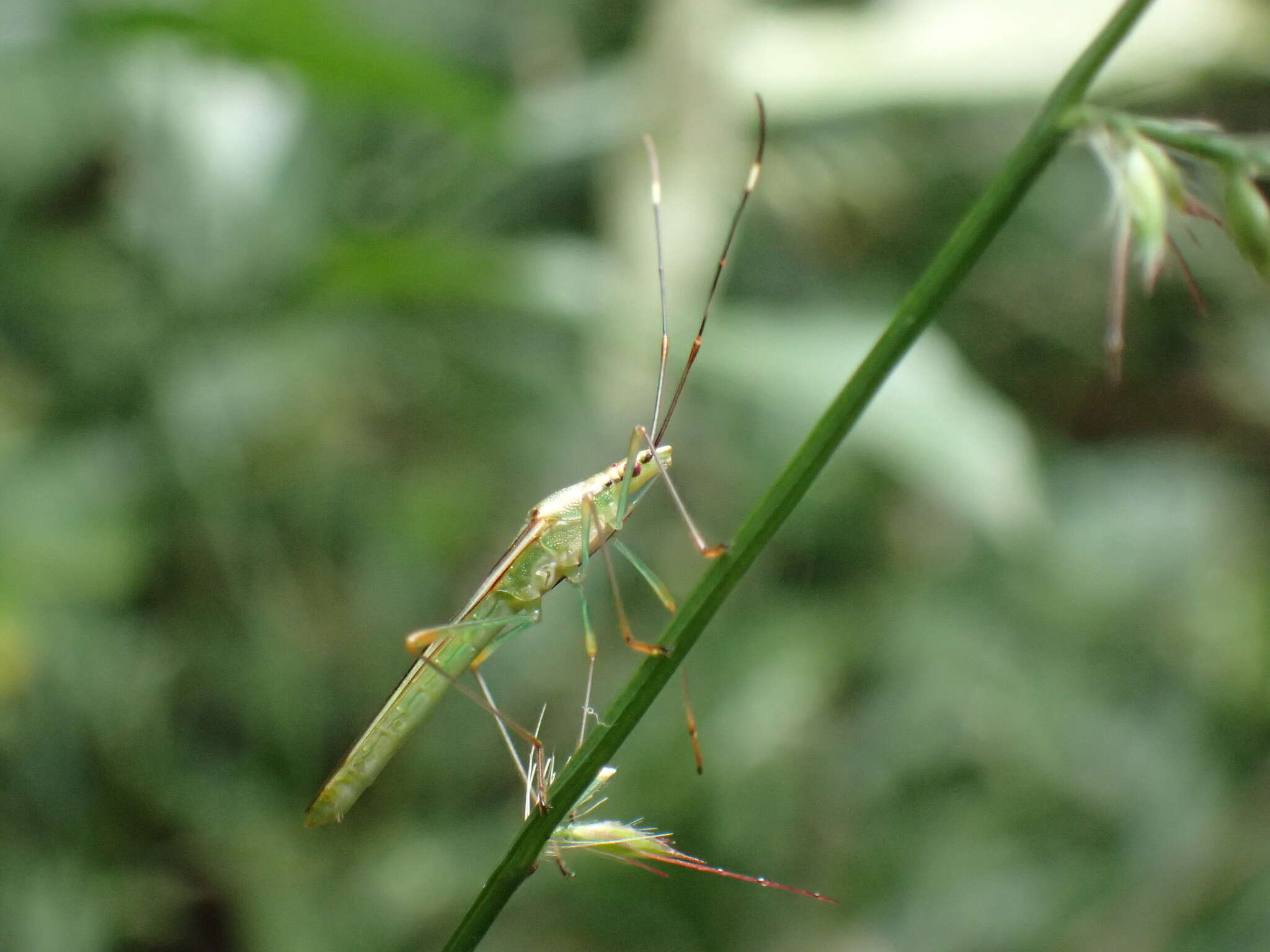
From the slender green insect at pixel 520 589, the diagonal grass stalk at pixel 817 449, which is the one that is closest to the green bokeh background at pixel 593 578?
the slender green insect at pixel 520 589

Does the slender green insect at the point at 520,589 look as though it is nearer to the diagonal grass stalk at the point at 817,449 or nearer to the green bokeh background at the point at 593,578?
the diagonal grass stalk at the point at 817,449

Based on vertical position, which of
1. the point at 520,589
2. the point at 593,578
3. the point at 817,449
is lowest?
the point at 593,578

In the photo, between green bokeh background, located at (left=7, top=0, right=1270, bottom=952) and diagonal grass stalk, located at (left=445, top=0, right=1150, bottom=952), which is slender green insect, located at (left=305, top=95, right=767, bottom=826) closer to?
diagonal grass stalk, located at (left=445, top=0, right=1150, bottom=952)

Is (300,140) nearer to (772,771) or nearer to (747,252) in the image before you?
(747,252)

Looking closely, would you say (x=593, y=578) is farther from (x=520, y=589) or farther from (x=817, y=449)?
(x=817, y=449)

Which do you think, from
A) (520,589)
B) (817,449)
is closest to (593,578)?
(520,589)

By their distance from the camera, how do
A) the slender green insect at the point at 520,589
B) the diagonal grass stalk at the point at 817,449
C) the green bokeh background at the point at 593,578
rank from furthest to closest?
the green bokeh background at the point at 593,578
the slender green insect at the point at 520,589
the diagonal grass stalk at the point at 817,449

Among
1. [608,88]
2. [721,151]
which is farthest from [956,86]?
[608,88]

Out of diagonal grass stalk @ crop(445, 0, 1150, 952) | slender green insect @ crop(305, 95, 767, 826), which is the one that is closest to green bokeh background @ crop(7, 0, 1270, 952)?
slender green insect @ crop(305, 95, 767, 826)
